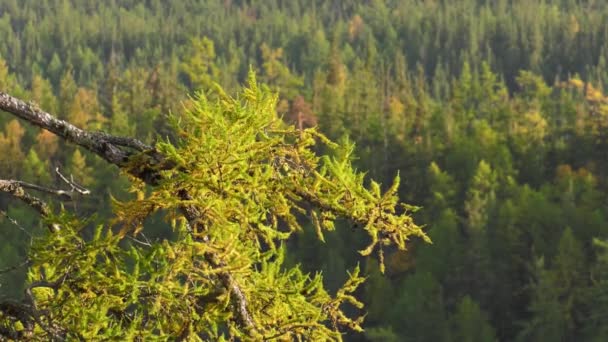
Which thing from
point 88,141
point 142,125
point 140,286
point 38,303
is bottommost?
point 142,125

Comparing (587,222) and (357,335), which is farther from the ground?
(587,222)

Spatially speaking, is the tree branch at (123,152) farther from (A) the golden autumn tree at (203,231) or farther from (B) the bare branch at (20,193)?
(B) the bare branch at (20,193)

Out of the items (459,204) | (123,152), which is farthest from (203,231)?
(459,204)

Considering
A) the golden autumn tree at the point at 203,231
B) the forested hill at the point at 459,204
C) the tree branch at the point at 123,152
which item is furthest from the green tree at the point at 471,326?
the tree branch at the point at 123,152

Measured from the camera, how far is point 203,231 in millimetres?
7250

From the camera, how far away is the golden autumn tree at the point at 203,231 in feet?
23.7

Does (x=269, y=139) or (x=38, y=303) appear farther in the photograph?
(x=38, y=303)

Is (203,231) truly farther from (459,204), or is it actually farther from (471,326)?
(459,204)

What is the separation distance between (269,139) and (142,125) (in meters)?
111

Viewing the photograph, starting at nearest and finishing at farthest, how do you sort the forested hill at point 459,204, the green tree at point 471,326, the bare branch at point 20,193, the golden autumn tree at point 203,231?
1. the golden autumn tree at point 203,231
2. the bare branch at point 20,193
3. the green tree at point 471,326
4. the forested hill at point 459,204

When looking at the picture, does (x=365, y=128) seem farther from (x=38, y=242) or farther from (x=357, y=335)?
(x=38, y=242)

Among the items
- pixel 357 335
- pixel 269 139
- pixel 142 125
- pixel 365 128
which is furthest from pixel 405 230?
pixel 142 125

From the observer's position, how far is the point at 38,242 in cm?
769

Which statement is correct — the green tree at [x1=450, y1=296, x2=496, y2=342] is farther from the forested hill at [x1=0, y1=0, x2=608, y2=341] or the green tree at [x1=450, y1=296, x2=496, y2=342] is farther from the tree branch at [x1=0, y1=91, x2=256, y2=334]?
the tree branch at [x1=0, y1=91, x2=256, y2=334]
